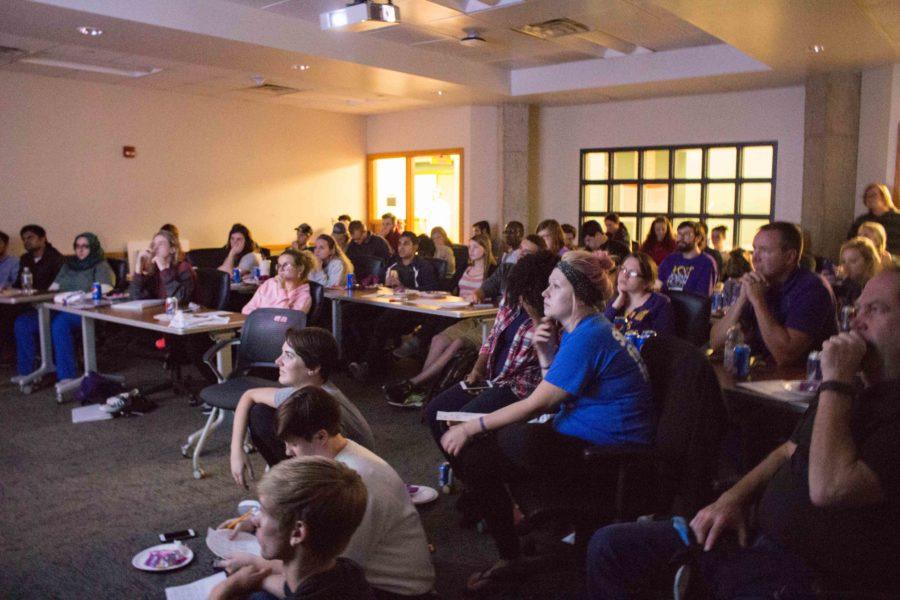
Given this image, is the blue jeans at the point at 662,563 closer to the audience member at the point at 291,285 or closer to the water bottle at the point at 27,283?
the audience member at the point at 291,285

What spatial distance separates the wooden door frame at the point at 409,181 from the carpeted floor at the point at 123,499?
5.87 metres

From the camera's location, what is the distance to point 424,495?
3709mm

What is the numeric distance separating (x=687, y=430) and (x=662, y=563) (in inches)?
20.3

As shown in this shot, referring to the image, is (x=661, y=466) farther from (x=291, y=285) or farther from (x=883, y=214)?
(x=883, y=214)

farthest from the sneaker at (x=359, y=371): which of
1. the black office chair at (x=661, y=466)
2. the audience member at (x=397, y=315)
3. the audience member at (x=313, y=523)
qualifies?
the audience member at (x=313, y=523)

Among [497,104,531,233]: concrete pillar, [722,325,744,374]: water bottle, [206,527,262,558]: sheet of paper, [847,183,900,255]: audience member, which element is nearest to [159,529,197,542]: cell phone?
[206,527,262,558]: sheet of paper

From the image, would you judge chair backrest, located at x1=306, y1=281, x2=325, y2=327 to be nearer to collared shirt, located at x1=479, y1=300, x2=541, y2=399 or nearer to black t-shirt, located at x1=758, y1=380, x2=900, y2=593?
collared shirt, located at x1=479, y1=300, x2=541, y2=399

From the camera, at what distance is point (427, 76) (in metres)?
8.33

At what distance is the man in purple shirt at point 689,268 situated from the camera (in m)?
6.14

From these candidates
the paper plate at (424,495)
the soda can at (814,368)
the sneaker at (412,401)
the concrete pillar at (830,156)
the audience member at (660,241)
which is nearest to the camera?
the soda can at (814,368)

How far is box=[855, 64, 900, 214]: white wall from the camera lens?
7633 millimetres

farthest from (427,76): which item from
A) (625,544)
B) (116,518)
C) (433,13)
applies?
(625,544)

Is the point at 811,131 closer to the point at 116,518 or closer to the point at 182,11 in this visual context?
the point at 182,11

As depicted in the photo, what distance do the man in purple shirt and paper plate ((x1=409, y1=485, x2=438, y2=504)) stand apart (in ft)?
9.94
